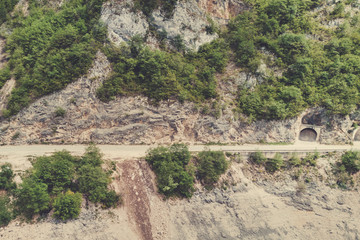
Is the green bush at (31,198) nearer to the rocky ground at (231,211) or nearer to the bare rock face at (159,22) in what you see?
the rocky ground at (231,211)

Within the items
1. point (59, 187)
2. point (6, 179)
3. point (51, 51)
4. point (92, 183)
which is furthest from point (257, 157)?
point (51, 51)

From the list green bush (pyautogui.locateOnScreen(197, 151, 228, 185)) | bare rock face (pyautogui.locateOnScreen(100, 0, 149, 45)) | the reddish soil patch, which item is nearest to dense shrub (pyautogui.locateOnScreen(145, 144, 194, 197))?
the reddish soil patch

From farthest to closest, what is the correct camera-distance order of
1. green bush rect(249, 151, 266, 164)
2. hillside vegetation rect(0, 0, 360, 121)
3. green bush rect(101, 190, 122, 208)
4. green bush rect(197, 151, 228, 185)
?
1. green bush rect(249, 151, 266, 164)
2. hillside vegetation rect(0, 0, 360, 121)
3. green bush rect(197, 151, 228, 185)
4. green bush rect(101, 190, 122, 208)

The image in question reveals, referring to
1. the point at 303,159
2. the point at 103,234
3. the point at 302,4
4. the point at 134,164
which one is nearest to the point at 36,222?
the point at 103,234

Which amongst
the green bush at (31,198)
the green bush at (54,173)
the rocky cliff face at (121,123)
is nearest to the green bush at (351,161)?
the rocky cliff face at (121,123)

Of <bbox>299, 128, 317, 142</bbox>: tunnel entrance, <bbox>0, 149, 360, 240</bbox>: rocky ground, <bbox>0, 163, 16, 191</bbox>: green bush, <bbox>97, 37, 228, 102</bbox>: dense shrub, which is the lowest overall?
<bbox>0, 149, 360, 240</bbox>: rocky ground

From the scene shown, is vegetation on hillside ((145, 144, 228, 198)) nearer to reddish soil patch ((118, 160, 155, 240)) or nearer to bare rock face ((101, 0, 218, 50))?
reddish soil patch ((118, 160, 155, 240))

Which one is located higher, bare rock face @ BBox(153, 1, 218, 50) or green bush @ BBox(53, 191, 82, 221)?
bare rock face @ BBox(153, 1, 218, 50)

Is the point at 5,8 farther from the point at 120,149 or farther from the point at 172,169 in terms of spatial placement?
the point at 172,169

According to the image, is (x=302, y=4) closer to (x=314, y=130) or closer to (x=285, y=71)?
(x=285, y=71)
